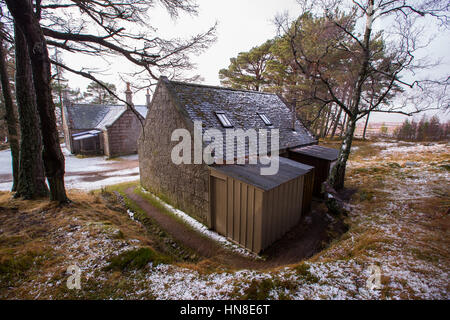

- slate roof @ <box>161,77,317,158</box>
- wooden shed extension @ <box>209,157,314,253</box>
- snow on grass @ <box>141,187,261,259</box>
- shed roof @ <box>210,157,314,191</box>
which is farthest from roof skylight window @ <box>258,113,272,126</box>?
snow on grass @ <box>141,187,261,259</box>

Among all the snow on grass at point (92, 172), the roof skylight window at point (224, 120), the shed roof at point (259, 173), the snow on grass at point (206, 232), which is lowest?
the snow on grass at point (206, 232)

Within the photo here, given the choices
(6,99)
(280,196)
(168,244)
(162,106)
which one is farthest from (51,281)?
(6,99)

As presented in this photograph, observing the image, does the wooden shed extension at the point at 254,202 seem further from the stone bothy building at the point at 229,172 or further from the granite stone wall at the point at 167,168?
the granite stone wall at the point at 167,168

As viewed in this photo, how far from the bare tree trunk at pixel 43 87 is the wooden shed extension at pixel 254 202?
16.9ft

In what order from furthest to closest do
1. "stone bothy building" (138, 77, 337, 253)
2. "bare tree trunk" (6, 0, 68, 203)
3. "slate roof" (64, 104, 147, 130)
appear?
"slate roof" (64, 104, 147, 130) < "stone bothy building" (138, 77, 337, 253) < "bare tree trunk" (6, 0, 68, 203)

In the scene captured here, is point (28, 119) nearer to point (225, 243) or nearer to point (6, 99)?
point (6, 99)

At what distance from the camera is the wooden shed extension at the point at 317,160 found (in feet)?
32.5

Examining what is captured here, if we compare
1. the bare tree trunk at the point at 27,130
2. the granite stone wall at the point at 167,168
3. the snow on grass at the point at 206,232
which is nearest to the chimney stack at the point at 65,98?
the granite stone wall at the point at 167,168

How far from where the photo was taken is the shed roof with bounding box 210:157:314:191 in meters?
6.08

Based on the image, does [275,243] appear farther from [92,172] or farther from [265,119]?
[92,172]

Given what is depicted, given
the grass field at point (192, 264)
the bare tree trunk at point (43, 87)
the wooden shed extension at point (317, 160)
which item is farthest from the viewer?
the wooden shed extension at point (317, 160)

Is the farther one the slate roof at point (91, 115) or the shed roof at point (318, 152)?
the slate roof at point (91, 115)

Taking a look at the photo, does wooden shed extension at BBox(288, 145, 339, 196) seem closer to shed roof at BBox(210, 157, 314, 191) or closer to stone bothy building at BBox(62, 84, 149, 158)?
shed roof at BBox(210, 157, 314, 191)

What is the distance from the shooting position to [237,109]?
10.7 metres
